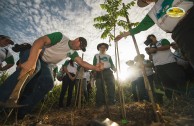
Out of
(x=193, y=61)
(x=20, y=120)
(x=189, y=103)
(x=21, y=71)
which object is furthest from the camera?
(x=189, y=103)

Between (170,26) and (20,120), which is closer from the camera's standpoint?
(170,26)

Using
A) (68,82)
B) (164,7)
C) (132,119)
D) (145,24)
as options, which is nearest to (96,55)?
(68,82)

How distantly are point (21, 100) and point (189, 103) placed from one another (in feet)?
13.3

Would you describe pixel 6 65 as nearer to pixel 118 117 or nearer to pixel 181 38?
pixel 118 117

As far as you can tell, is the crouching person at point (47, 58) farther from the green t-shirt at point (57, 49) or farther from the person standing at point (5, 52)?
the person standing at point (5, 52)

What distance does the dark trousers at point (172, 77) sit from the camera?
3.72 m

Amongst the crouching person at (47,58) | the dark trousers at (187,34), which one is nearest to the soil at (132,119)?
the crouching person at (47,58)

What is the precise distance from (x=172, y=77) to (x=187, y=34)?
2.42 m

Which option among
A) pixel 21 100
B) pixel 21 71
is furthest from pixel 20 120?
pixel 21 71

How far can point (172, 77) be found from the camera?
3857mm

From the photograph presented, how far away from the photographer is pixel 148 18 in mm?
2281

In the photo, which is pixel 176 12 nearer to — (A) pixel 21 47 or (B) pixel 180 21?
(B) pixel 180 21

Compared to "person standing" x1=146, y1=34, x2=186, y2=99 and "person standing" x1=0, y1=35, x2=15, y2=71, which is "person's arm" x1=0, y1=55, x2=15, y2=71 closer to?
"person standing" x1=0, y1=35, x2=15, y2=71

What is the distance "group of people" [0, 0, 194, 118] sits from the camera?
175 cm
